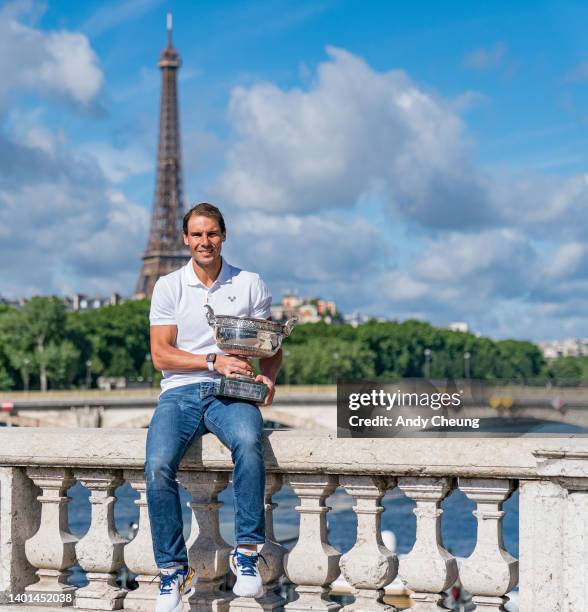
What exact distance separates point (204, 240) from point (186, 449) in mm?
996

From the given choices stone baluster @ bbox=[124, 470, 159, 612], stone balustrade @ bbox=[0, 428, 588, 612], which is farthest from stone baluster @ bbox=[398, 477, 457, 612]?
stone baluster @ bbox=[124, 470, 159, 612]

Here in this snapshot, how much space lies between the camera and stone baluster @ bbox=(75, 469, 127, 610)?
5.71 meters

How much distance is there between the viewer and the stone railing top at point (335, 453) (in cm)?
489

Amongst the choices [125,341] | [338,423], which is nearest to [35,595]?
[338,423]

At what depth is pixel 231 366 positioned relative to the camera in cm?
538

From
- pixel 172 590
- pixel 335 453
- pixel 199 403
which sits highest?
pixel 199 403

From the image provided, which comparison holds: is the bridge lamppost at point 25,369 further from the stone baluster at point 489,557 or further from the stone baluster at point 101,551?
the stone baluster at point 489,557

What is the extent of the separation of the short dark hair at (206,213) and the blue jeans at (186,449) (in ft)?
2.54

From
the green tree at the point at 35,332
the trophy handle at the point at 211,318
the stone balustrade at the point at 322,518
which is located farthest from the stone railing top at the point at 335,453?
the green tree at the point at 35,332

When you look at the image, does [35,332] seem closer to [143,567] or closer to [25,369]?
[25,369]

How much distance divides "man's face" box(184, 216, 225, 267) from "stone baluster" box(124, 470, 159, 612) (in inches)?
44.4

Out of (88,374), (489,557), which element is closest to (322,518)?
(489,557)

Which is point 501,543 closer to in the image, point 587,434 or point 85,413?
point 587,434

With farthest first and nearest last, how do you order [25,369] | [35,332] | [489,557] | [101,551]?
[35,332], [25,369], [101,551], [489,557]
